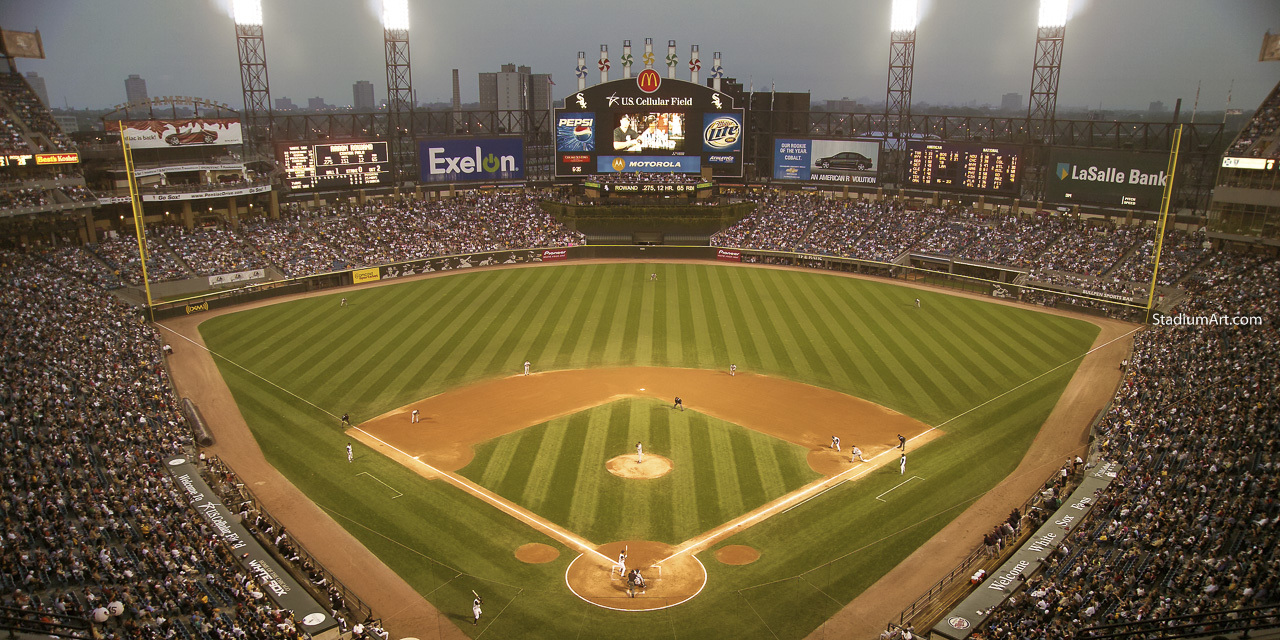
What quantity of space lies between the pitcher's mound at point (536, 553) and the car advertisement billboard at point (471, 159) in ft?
165

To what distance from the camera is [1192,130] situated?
52656mm

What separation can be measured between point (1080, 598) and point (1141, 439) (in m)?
10.3

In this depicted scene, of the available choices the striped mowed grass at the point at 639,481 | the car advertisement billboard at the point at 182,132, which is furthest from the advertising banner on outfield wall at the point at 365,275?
the striped mowed grass at the point at 639,481

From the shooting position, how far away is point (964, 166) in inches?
2416

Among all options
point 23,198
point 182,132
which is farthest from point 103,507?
point 182,132

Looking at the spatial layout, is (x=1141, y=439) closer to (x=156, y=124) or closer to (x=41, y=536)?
(x=41, y=536)

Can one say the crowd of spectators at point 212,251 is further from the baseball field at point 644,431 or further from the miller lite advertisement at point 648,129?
the miller lite advertisement at point 648,129

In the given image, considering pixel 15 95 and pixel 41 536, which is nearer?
pixel 41 536

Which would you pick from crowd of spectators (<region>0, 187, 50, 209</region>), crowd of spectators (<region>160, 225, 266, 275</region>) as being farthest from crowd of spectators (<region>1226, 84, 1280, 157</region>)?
crowd of spectators (<region>0, 187, 50, 209</region>)

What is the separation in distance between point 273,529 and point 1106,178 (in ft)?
185

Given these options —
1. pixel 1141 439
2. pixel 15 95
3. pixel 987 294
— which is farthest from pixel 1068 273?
Answer: pixel 15 95

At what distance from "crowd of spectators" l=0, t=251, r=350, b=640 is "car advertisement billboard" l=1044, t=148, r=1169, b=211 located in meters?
57.1

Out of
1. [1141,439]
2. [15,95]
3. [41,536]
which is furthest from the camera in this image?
[15,95]

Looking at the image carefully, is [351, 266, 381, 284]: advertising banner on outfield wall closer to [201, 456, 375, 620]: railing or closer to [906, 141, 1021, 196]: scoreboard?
[201, 456, 375, 620]: railing
